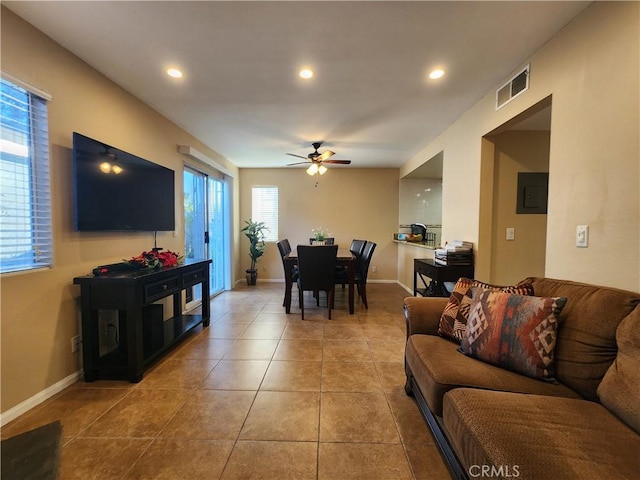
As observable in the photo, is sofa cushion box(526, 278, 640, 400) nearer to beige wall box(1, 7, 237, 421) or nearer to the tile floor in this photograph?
the tile floor

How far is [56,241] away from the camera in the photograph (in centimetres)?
188

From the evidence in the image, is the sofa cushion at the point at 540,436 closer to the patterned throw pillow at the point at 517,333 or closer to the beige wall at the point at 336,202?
the patterned throw pillow at the point at 517,333

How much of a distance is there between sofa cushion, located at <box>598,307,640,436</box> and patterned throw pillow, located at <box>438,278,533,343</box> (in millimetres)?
460

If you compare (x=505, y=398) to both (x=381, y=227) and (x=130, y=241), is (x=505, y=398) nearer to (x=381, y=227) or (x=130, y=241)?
(x=130, y=241)

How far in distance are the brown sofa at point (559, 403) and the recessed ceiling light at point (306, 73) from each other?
7.19 ft

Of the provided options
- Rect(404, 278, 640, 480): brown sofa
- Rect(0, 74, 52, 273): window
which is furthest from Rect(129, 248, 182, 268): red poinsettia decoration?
Rect(404, 278, 640, 480): brown sofa

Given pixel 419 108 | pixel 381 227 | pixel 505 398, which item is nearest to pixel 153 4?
pixel 419 108

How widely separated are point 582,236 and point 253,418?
88.9 inches

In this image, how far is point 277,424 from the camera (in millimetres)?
1605

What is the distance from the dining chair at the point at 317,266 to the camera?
3.38m

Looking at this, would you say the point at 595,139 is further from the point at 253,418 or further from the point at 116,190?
the point at 116,190

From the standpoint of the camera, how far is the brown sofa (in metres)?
0.84

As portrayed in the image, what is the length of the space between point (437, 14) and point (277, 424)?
8.49ft

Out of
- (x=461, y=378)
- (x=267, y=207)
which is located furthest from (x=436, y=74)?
(x=267, y=207)
